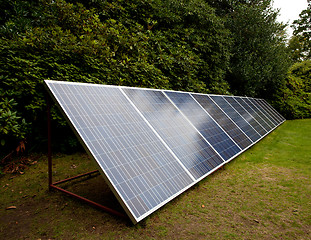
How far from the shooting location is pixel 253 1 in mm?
19219

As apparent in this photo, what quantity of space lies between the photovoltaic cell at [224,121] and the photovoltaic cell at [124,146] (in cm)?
319

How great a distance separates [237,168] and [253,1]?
63.9 feet

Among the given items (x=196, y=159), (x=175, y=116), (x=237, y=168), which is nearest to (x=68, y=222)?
(x=196, y=159)

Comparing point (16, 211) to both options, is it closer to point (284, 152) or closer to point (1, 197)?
point (1, 197)

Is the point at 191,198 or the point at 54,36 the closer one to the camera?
the point at 191,198

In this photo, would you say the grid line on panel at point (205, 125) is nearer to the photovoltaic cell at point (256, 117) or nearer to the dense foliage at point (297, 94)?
the photovoltaic cell at point (256, 117)

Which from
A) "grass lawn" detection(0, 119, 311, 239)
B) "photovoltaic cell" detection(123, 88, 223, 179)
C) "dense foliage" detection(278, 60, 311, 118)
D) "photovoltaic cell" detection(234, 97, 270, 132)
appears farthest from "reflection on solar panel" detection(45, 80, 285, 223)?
"dense foliage" detection(278, 60, 311, 118)

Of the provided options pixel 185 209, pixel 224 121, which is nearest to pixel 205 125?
pixel 224 121

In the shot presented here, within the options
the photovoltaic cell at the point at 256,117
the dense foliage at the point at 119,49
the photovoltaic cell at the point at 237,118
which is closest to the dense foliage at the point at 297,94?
the dense foliage at the point at 119,49

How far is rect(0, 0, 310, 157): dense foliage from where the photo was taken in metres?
5.40

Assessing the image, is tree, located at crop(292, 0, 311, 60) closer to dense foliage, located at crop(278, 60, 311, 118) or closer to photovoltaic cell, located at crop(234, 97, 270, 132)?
dense foliage, located at crop(278, 60, 311, 118)

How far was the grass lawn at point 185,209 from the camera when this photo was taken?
116 inches

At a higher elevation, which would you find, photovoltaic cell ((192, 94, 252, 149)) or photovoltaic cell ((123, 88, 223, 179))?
photovoltaic cell ((192, 94, 252, 149))

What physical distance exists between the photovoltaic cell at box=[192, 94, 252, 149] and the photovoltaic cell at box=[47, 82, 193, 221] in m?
3.19
